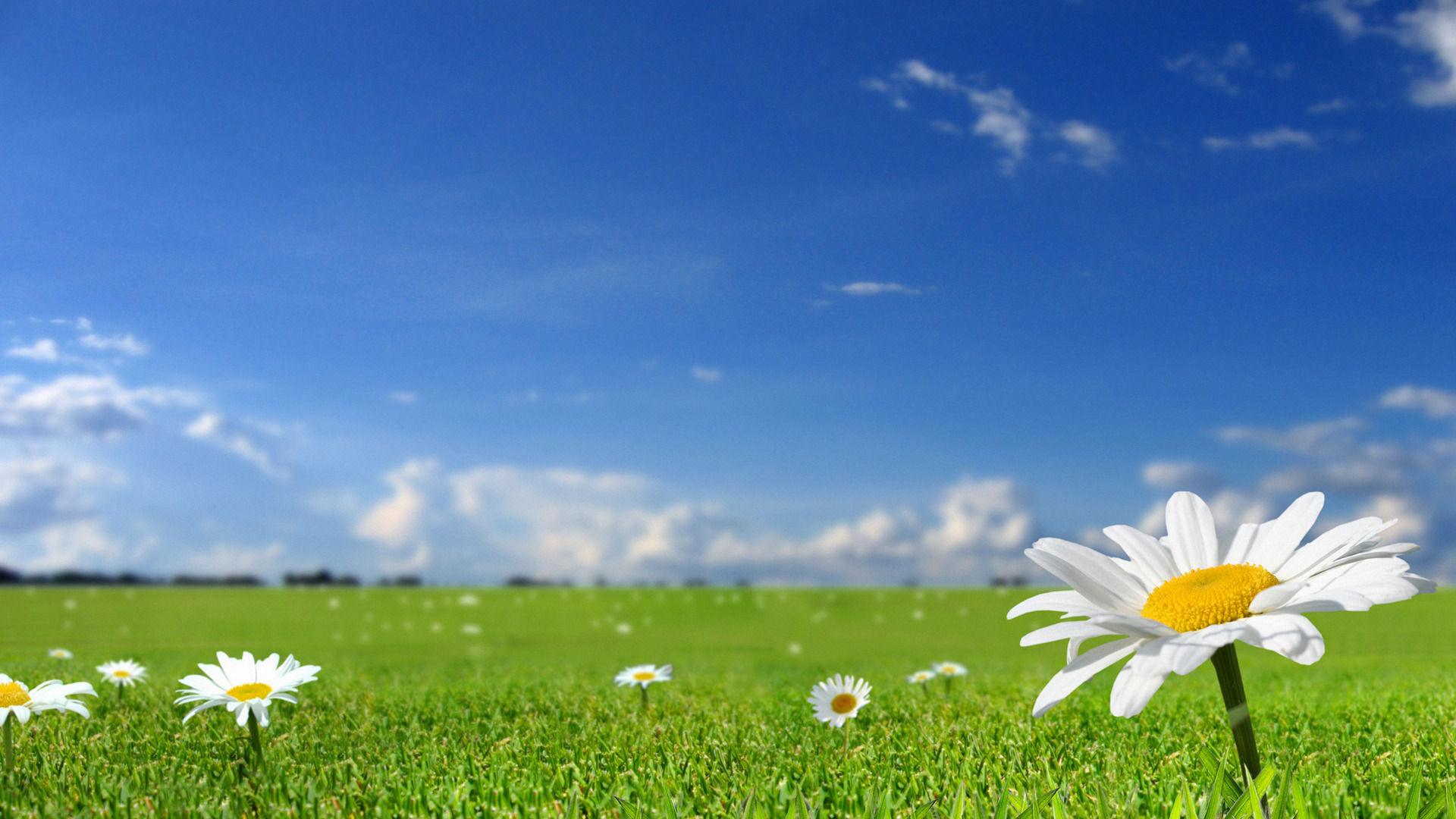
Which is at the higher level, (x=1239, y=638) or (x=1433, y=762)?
(x=1239, y=638)

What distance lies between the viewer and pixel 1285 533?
2.27 m

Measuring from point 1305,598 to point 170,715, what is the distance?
15.7 feet

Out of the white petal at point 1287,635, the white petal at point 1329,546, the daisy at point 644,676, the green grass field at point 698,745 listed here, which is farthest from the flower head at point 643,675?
the white petal at point 1287,635

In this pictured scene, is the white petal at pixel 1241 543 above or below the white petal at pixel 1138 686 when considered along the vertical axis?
above

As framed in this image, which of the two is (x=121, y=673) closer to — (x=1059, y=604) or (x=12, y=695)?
(x=12, y=695)

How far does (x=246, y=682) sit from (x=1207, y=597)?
302cm

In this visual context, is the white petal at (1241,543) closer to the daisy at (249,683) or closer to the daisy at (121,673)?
the daisy at (249,683)

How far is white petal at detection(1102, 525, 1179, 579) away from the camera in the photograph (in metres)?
2.33

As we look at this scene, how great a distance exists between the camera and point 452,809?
9.29 feet

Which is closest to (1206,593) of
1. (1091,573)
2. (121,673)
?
(1091,573)

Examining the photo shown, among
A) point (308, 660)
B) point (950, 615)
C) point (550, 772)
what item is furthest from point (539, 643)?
point (550, 772)

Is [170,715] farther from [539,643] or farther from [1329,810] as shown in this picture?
[539,643]

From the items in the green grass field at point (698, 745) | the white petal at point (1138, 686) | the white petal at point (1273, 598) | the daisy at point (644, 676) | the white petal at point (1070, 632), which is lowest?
the green grass field at point (698, 745)

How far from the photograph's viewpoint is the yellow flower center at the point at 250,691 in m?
3.07
